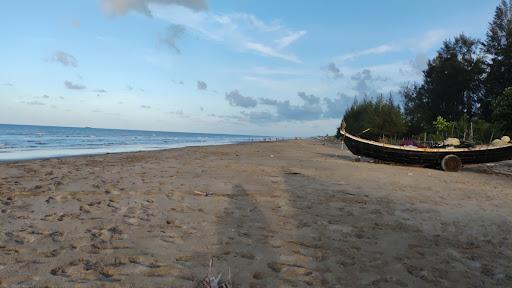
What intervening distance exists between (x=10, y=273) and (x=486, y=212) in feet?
22.9

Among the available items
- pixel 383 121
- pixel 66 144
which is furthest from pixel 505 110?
pixel 66 144

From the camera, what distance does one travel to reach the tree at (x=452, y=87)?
40.6m

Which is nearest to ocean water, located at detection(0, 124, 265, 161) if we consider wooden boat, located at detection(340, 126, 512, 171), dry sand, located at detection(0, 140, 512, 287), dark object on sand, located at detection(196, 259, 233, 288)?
dry sand, located at detection(0, 140, 512, 287)

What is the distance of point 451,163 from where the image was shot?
14180 mm

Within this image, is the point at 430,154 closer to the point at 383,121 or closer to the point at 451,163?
the point at 451,163

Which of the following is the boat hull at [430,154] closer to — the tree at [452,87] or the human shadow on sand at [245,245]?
the human shadow on sand at [245,245]

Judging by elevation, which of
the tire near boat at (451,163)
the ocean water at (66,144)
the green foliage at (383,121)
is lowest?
the ocean water at (66,144)

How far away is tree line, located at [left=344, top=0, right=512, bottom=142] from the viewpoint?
121 ft

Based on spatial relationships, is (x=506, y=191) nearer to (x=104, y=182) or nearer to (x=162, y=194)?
(x=162, y=194)

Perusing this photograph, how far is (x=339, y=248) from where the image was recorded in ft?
15.1

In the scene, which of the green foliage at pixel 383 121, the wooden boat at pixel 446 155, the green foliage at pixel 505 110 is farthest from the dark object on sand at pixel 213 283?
the green foliage at pixel 383 121

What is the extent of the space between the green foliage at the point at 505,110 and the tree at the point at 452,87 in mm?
14843

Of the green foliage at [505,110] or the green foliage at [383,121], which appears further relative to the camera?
the green foliage at [383,121]

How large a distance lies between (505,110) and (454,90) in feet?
59.5
